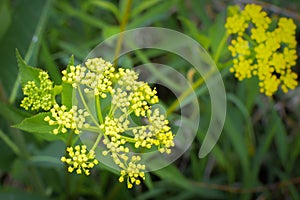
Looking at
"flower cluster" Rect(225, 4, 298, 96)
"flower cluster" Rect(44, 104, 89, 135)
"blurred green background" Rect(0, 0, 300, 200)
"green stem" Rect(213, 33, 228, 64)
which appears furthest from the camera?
"blurred green background" Rect(0, 0, 300, 200)

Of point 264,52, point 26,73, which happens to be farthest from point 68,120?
point 264,52

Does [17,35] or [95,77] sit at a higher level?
[17,35]

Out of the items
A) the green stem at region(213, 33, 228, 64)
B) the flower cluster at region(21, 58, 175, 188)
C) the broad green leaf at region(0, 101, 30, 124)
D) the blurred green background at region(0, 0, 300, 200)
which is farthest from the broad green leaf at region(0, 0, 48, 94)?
the flower cluster at region(21, 58, 175, 188)

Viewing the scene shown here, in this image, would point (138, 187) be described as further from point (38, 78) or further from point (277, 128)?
point (38, 78)

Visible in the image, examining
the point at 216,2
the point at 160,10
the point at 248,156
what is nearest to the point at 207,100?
the point at 248,156

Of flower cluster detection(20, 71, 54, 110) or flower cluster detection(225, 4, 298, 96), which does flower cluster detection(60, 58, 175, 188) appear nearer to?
flower cluster detection(20, 71, 54, 110)

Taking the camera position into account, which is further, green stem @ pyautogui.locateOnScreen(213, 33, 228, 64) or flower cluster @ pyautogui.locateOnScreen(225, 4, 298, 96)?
green stem @ pyautogui.locateOnScreen(213, 33, 228, 64)

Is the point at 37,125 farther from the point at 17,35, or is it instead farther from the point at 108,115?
the point at 17,35

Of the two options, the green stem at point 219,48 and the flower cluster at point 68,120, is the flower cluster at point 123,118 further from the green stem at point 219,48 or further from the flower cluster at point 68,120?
the green stem at point 219,48

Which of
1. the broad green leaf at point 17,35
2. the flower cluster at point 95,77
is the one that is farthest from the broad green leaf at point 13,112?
the broad green leaf at point 17,35
